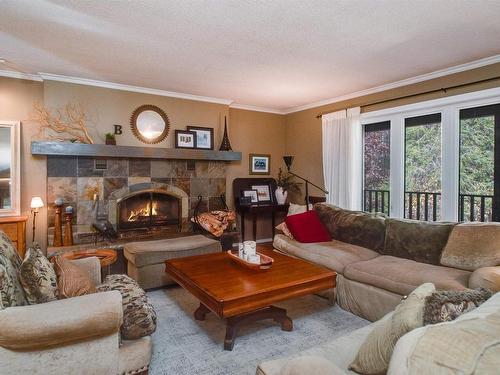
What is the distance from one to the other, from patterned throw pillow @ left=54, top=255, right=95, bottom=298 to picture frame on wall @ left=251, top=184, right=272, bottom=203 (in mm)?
3817

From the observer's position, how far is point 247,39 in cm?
279

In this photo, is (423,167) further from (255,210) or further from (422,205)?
(255,210)

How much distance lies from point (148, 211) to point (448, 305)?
421 centimetres

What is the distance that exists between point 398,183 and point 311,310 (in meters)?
2.29

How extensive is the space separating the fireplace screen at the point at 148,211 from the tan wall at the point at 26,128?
3.16 ft

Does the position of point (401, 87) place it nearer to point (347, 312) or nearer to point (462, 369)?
point (347, 312)

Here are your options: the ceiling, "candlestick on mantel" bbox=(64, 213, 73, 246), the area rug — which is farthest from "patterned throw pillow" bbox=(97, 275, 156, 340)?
"candlestick on mantel" bbox=(64, 213, 73, 246)

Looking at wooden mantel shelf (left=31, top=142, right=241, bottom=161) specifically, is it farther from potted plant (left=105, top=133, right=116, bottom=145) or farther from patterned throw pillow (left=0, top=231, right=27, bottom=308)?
patterned throw pillow (left=0, top=231, right=27, bottom=308)

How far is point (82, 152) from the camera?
12.8ft

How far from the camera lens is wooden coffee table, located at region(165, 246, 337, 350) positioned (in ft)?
6.84

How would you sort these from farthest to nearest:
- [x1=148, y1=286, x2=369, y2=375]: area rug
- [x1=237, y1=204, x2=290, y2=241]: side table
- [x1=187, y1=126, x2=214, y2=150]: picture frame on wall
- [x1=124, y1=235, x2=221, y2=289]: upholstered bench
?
1. [x1=237, y1=204, x2=290, y2=241]: side table
2. [x1=187, y1=126, x2=214, y2=150]: picture frame on wall
3. [x1=124, y1=235, x2=221, y2=289]: upholstered bench
4. [x1=148, y1=286, x2=369, y2=375]: area rug

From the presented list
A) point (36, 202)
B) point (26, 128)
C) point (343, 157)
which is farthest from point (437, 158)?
point (26, 128)

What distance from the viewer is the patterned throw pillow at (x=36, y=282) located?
5.44ft

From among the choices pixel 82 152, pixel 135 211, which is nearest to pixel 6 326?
pixel 82 152
